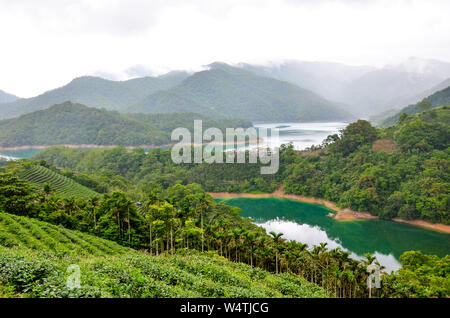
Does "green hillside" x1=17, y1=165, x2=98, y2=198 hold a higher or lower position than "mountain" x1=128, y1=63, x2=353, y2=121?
lower

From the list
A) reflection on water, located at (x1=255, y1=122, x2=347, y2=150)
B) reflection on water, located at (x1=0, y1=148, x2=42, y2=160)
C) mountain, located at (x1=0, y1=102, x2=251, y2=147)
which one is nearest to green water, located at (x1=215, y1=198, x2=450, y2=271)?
reflection on water, located at (x1=255, y1=122, x2=347, y2=150)

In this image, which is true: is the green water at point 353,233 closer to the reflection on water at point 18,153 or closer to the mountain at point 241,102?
the reflection on water at point 18,153

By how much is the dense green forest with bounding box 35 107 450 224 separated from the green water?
2210 millimetres

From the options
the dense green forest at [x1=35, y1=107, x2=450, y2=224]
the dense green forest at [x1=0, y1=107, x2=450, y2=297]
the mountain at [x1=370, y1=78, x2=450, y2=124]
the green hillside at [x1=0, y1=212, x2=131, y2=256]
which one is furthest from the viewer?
the mountain at [x1=370, y1=78, x2=450, y2=124]

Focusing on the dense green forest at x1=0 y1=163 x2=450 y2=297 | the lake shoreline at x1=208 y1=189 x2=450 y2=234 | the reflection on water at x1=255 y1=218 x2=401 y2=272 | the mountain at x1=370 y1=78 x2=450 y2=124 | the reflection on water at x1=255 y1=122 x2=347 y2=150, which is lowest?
the reflection on water at x1=255 y1=218 x2=401 y2=272

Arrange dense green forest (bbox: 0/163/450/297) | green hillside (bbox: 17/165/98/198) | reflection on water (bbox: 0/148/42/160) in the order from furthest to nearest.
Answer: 1. reflection on water (bbox: 0/148/42/160)
2. green hillside (bbox: 17/165/98/198)
3. dense green forest (bbox: 0/163/450/297)

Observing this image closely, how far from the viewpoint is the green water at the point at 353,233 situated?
24.9 meters

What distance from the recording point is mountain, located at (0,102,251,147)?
277 ft

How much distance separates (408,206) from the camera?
29938mm

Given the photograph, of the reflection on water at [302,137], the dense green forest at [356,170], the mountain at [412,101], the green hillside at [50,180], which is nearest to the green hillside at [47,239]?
the green hillside at [50,180]

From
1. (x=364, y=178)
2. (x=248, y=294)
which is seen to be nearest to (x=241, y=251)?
(x=248, y=294)

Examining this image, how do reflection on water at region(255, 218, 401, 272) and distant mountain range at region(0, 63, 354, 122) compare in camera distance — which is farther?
distant mountain range at region(0, 63, 354, 122)

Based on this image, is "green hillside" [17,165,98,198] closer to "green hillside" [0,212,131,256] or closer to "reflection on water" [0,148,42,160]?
"green hillside" [0,212,131,256]
